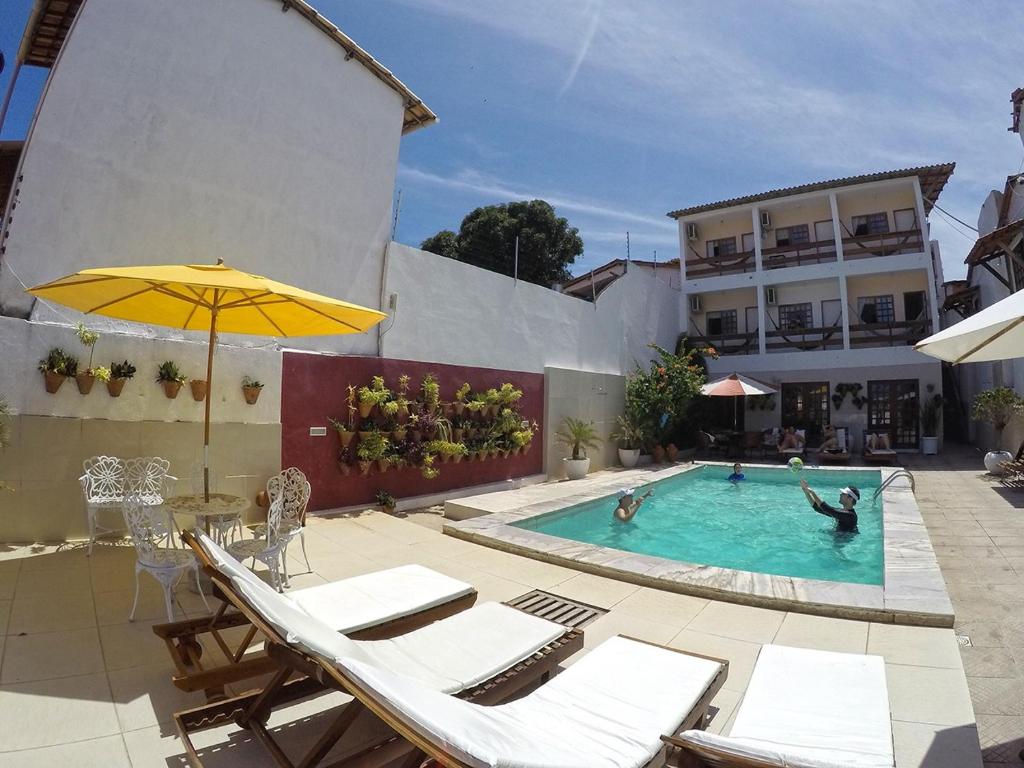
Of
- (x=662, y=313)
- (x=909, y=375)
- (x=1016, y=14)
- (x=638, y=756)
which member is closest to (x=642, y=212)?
(x=662, y=313)

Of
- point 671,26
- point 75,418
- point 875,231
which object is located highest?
point 875,231

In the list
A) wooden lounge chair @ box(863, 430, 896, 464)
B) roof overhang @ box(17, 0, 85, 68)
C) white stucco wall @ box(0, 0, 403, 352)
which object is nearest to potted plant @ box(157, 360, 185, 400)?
white stucco wall @ box(0, 0, 403, 352)

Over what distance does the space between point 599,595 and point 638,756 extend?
9.68 feet

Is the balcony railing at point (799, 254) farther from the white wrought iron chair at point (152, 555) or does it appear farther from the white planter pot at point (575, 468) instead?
the white wrought iron chair at point (152, 555)

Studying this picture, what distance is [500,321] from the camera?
11.1 meters

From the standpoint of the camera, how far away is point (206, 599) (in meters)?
4.45

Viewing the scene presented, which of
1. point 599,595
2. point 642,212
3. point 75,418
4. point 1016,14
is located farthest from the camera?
point 642,212

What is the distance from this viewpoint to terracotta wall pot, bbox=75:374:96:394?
5.93m

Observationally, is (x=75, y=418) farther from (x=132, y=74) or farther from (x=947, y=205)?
(x=947, y=205)

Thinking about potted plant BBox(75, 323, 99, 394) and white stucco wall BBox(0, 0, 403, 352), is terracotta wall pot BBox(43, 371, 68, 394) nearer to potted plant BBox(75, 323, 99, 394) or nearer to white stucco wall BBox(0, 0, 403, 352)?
potted plant BBox(75, 323, 99, 394)

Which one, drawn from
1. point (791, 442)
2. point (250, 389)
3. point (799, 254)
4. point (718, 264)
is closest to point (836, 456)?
point (791, 442)

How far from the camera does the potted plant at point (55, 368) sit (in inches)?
227

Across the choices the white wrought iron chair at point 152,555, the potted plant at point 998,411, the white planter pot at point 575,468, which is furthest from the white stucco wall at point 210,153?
Result: the potted plant at point 998,411

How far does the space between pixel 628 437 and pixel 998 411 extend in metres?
8.10
